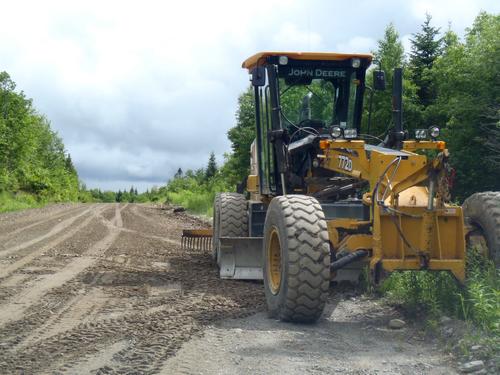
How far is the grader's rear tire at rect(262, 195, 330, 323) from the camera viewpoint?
607 cm

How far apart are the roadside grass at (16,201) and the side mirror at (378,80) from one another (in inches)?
1240

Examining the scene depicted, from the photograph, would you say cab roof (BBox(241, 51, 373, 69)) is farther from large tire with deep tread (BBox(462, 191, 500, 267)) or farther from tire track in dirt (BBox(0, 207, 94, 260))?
tire track in dirt (BBox(0, 207, 94, 260))

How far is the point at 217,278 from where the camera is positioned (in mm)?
9469

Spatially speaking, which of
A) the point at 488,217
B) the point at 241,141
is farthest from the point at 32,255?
the point at 241,141

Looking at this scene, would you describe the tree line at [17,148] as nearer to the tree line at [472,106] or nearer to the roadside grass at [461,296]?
the tree line at [472,106]

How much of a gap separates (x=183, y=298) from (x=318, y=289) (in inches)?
91.2

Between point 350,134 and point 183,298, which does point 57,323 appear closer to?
point 183,298

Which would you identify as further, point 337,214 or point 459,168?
point 459,168

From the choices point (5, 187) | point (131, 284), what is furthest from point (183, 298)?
point (5, 187)

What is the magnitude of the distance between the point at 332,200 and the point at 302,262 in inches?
114

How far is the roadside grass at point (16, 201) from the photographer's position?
3844 cm

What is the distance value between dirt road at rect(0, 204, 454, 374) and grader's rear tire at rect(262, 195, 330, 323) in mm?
225

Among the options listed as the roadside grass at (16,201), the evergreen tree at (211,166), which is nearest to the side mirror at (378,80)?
the roadside grass at (16,201)

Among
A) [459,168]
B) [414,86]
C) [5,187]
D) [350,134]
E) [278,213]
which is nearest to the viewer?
[278,213]
